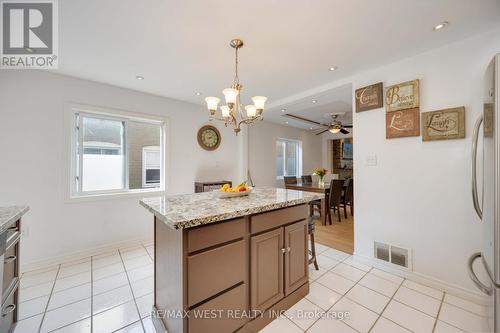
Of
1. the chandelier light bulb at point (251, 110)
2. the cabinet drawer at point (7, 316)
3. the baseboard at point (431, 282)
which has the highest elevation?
the chandelier light bulb at point (251, 110)

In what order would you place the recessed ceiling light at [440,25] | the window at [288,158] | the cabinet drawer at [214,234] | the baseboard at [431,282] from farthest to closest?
the window at [288,158], the baseboard at [431,282], the recessed ceiling light at [440,25], the cabinet drawer at [214,234]

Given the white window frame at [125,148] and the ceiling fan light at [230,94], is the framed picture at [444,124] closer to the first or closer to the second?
the ceiling fan light at [230,94]

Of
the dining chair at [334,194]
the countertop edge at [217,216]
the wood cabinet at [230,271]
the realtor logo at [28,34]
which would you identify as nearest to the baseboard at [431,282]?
the wood cabinet at [230,271]

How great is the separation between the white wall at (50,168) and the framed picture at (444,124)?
388 cm

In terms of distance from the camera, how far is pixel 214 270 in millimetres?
1267

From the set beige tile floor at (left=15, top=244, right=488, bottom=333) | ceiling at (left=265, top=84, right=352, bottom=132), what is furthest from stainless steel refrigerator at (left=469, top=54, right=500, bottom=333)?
ceiling at (left=265, top=84, right=352, bottom=132)

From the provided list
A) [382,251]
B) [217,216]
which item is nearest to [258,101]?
[217,216]

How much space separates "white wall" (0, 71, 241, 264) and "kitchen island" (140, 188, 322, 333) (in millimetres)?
1937

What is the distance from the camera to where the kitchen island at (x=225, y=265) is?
118 cm

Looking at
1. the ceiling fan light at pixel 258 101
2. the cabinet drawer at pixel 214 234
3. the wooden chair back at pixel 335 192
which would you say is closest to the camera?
the cabinet drawer at pixel 214 234

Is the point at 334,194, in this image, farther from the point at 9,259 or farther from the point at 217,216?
the point at 9,259

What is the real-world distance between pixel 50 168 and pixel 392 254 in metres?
4.45

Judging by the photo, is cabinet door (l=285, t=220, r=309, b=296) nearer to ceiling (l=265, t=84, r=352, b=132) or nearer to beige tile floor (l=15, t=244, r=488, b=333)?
beige tile floor (l=15, t=244, r=488, b=333)

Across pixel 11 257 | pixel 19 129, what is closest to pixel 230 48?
pixel 11 257
